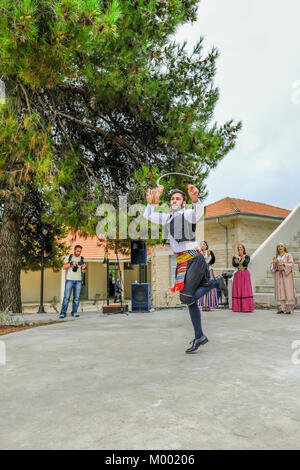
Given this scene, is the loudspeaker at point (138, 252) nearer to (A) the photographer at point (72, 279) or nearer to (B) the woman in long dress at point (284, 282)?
(A) the photographer at point (72, 279)

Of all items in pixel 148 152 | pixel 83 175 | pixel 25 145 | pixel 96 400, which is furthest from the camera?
pixel 148 152

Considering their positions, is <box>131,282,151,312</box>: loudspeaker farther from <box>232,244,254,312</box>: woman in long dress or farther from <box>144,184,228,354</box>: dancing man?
<box>144,184,228,354</box>: dancing man

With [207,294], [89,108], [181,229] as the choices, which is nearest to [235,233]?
[207,294]

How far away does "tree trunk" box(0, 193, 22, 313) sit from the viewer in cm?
929

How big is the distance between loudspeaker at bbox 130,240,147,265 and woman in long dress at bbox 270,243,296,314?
3.17 metres

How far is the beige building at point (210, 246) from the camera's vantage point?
1650 centimetres

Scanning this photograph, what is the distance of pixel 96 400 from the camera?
2576 millimetres

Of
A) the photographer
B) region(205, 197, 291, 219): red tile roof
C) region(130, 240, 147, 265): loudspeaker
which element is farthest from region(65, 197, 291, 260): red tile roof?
the photographer

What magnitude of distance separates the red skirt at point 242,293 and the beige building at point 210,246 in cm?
270

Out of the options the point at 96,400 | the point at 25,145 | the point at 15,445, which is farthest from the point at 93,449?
the point at 25,145

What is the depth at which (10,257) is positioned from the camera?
9344 mm

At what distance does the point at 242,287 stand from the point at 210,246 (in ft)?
27.0
